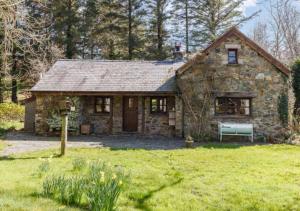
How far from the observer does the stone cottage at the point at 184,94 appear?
58.7 feet

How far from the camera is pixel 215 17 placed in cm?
3312

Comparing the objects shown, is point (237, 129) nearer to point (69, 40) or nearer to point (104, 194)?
point (104, 194)

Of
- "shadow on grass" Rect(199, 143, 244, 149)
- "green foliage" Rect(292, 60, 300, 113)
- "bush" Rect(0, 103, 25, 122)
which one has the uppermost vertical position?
"green foliage" Rect(292, 60, 300, 113)

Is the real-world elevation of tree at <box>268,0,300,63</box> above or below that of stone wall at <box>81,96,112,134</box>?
above

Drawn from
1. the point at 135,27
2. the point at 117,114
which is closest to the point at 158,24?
the point at 135,27

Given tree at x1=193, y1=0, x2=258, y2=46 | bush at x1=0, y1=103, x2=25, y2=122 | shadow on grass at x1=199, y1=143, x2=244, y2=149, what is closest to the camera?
shadow on grass at x1=199, y1=143, x2=244, y2=149

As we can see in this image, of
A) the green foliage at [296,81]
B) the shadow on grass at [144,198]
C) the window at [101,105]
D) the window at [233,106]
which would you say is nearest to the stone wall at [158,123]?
the window at [101,105]

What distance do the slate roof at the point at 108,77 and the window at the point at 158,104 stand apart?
0.95 meters

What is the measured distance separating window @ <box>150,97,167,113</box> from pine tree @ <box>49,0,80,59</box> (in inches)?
652

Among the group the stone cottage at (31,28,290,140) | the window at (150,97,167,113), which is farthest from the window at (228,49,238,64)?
the window at (150,97,167,113)

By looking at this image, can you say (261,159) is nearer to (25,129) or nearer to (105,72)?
(105,72)

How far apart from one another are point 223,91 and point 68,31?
20.5 m

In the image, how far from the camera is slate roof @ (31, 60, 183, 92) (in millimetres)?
19050

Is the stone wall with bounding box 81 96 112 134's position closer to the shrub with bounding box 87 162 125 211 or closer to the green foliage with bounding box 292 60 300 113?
the green foliage with bounding box 292 60 300 113
